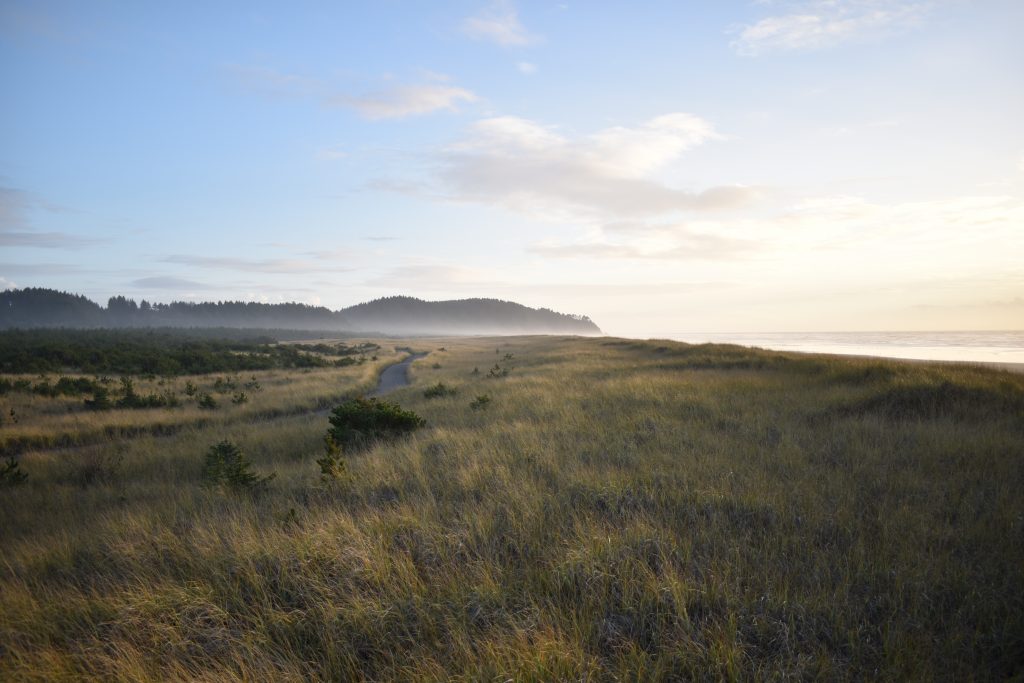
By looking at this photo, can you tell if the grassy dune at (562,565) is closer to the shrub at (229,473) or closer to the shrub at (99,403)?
the shrub at (229,473)

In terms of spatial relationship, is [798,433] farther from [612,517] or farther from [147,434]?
[147,434]

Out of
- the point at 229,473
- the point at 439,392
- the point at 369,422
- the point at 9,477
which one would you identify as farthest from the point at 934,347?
the point at 9,477

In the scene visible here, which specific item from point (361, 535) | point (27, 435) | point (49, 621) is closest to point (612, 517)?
point (361, 535)

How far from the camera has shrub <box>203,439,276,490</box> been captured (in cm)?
785

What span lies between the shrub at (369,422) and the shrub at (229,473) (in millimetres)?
2399

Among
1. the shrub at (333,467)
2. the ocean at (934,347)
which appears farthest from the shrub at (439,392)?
the ocean at (934,347)

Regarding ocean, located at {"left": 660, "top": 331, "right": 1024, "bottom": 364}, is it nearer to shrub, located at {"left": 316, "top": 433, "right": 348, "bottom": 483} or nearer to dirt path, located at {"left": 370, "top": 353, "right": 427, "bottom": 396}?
dirt path, located at {"left": 370, "top": 353, "right": 427, "bottom": 396}

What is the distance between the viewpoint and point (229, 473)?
805 cm

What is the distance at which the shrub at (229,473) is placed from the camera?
7852 millimetres

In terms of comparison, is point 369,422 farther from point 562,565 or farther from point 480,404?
point 562,565

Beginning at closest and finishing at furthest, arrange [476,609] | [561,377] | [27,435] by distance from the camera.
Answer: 1. [476,609]
2. [27,435]
3. [561,377]

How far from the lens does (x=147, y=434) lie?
15531 mm

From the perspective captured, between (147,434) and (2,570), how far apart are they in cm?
1215

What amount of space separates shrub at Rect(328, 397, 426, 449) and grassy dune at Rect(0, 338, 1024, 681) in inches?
81.5
